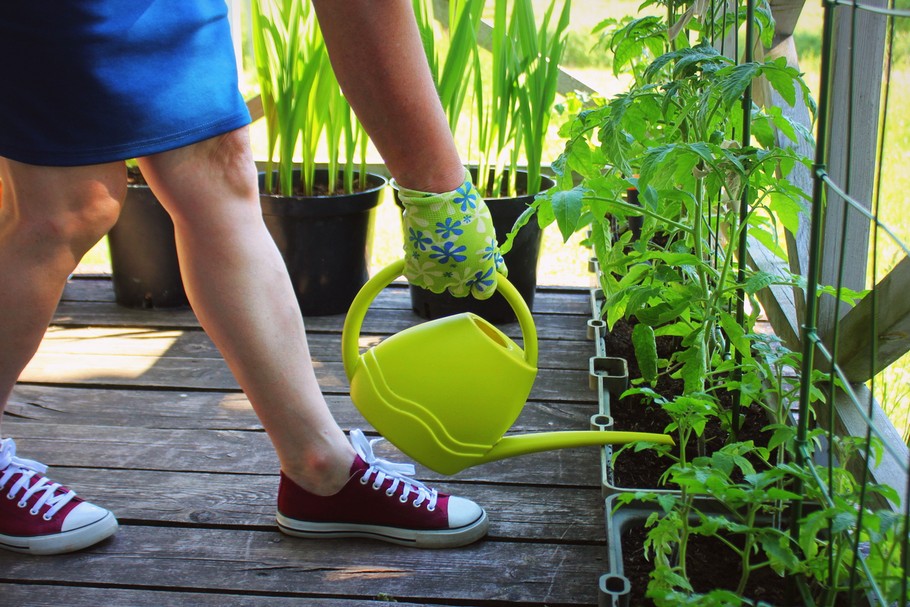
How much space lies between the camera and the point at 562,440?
1184 millimetres

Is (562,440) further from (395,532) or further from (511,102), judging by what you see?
(511,102)

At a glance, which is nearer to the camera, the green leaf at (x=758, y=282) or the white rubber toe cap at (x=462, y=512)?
the green leaf at (x=758, y=282)

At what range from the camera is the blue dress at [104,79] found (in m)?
1.05

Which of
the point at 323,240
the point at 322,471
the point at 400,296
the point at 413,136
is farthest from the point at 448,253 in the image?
the point at 400,296

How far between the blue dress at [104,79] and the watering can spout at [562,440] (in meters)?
0.55

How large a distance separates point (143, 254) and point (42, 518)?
3.68 ft

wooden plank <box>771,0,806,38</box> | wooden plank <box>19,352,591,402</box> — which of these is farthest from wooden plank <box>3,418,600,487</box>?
wooden plank <box>771,0,806,38</box>

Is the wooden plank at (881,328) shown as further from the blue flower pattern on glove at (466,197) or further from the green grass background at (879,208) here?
the blue flower pattern on glove at (466,197)

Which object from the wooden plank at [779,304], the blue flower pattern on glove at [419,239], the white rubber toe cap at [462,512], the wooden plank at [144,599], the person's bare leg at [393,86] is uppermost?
the person's bare leg at [393,86]

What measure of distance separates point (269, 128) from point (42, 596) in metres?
1.34

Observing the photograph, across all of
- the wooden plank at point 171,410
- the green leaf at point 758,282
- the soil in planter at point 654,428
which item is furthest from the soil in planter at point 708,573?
the wooden plank at point 171,410

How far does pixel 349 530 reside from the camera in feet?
4.46

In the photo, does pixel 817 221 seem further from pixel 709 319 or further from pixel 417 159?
pixel 417 159

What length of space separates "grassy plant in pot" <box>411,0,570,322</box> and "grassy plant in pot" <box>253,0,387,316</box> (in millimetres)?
209
